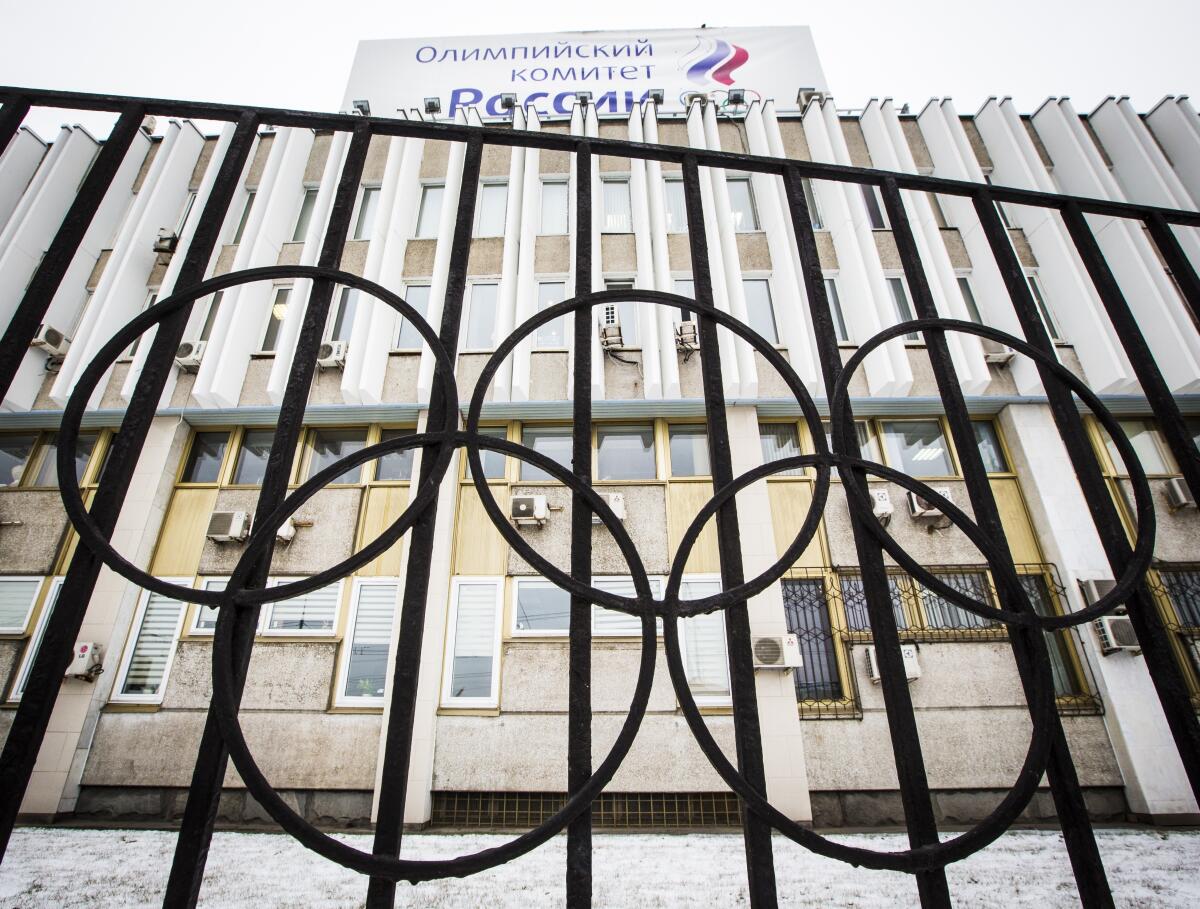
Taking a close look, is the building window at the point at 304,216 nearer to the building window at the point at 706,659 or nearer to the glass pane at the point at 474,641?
the glass pane at the point at 474,641

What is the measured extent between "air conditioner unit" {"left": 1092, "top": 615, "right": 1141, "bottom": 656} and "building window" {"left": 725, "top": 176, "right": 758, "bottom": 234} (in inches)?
335

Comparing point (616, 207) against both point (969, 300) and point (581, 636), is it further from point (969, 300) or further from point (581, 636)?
point (581, 636)

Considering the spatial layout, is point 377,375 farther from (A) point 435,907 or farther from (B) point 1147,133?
(B) point 1147,133

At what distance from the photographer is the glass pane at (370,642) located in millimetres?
7777

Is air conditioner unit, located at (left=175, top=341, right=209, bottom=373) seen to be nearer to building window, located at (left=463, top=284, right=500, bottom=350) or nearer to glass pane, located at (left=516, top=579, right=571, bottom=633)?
building window, located at (left=463, top=284, right=500, bottom=350)

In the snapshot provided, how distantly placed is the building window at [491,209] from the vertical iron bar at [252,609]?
10010 millimetres

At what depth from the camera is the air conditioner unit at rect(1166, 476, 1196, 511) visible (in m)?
8.47

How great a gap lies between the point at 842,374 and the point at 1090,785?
959 cm

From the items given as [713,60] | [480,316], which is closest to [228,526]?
[480,316]

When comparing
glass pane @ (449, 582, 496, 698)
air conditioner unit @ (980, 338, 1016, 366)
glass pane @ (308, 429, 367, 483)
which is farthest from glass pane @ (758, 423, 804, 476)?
glass pane @ (308, 429, 367, 483)

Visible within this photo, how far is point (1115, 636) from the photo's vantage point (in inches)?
293

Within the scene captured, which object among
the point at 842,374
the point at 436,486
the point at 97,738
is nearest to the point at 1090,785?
the point at 842,374

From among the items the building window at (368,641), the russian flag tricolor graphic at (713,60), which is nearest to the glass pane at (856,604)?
the building window at (368,641)

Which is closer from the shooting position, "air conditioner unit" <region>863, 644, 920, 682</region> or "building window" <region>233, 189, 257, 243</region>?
"air conditioner unit" <region>863, 644, 920, 682</region>
